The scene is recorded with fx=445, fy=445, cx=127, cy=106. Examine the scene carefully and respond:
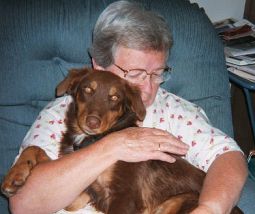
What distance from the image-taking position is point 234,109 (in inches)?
148

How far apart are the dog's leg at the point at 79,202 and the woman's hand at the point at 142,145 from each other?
0.27m

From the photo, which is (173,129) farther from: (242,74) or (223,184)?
(242,74)

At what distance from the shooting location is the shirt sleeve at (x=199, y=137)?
77.2 inches

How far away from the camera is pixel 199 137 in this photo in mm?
1991

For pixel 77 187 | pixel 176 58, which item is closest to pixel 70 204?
pixel 77 187

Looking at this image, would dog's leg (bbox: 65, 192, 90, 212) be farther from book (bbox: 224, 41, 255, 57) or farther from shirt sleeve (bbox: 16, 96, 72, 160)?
book (bbox: 224, 41, 255, 57)

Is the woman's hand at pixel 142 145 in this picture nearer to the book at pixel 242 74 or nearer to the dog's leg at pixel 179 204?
the dog's leg at pixel 179 204

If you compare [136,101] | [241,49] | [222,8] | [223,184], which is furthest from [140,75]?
[222,8]

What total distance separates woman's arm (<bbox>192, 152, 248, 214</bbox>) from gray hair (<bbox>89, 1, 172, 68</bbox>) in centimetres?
57

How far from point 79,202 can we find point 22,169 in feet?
1.07

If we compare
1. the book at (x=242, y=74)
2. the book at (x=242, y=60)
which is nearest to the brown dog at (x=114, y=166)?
the book at (x=242, y=74)

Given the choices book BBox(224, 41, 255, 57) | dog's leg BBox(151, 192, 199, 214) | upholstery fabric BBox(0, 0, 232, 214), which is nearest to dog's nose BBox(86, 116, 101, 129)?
dog's leg BBox(151, 192, 199, 214)

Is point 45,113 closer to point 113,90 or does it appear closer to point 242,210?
point 113,90

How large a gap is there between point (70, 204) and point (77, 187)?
0.19m
